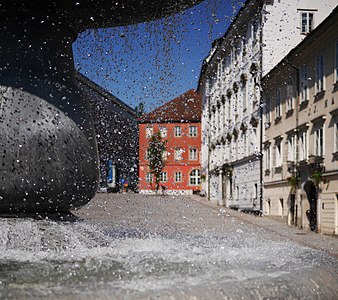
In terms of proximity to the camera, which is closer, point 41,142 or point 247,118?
point 41,142

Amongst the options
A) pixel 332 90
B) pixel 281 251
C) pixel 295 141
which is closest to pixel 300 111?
pixel 295 141

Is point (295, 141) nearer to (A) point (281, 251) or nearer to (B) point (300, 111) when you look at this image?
(B) point (300, 111)

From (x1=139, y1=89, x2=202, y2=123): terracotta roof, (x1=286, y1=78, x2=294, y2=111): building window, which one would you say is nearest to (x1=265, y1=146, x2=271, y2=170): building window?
(x1=286, y1=78, x2=294, y2=111): building window

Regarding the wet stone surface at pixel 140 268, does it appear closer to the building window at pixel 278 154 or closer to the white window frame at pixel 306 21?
the building window at pixel 278 154

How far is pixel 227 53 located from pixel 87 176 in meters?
23.5

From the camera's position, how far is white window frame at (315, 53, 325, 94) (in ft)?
62.7

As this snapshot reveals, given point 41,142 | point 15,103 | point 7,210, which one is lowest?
point 7,210

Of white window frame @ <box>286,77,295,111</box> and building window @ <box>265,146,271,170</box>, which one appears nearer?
white window frame @ <box>286,77,295,111</box>

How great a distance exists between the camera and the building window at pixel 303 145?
21031 mm

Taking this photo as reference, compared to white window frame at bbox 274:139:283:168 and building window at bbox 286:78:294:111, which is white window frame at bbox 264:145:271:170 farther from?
building window at bbox 286:78:294:111

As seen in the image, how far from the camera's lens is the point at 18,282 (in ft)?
7.98

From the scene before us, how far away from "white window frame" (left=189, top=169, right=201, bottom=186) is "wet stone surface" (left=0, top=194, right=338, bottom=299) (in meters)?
53.8

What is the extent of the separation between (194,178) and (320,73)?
131 ft

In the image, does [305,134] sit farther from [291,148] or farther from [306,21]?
[306,21]
